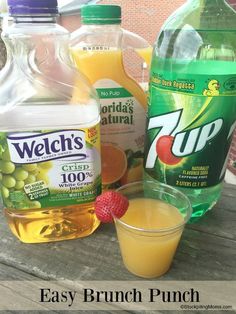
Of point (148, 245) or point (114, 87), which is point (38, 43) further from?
point (148, 245)

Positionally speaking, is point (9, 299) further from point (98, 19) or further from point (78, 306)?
point (98, 19)

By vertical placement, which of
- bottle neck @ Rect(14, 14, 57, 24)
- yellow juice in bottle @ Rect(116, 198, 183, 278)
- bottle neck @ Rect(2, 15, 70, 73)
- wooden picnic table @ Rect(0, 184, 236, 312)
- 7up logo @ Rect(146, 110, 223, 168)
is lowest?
wooden picnic table @ Rect(0, 184, 236, 312)

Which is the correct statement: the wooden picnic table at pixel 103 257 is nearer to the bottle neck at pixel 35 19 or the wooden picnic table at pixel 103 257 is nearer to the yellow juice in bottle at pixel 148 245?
the yellow juice in bottle at pixel 148 245

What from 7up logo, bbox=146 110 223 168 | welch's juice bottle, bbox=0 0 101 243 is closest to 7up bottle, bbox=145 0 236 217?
7up logo, bbox=146 110 223 168

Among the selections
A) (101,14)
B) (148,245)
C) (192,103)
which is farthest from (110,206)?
(101,14)

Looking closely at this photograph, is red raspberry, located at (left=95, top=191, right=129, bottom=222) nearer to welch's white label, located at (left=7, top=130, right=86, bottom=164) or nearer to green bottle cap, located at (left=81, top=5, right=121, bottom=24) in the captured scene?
welch's white label, located at (left=7, top=130, right=86, bottom=164)

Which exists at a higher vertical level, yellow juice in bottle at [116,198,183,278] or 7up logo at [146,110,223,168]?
7up logo at [146,110,223,168]

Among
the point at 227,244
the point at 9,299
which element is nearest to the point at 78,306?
the point at 9,299
